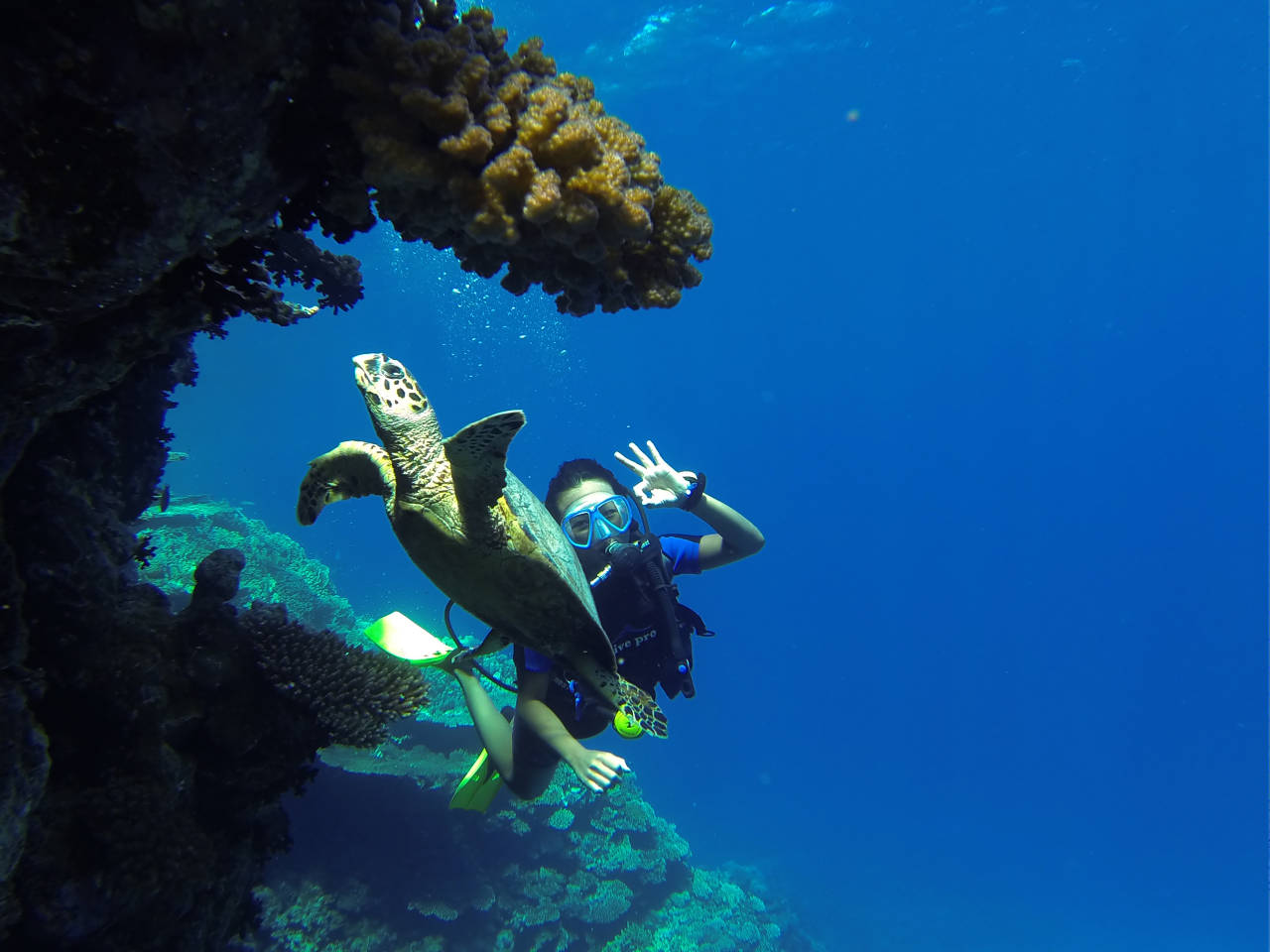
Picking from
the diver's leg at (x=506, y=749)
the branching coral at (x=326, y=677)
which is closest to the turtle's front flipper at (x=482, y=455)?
the branching coral at (x=326, y=677)

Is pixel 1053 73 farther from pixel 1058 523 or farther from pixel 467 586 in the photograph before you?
pixel 1058 523

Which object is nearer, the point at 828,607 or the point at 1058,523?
the point at 1058,523

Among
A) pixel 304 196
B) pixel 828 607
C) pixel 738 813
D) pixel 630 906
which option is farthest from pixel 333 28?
pixel 828 607

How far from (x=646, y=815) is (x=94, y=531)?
12.0 meters

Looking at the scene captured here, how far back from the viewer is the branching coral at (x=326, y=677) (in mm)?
3254

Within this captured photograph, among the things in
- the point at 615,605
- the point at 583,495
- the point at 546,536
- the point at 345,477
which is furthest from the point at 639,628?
the point at 345,477

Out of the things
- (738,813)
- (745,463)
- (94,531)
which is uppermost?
(745,463)

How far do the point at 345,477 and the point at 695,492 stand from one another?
2894 millimetres

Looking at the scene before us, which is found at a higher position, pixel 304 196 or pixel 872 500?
pixel 872 500

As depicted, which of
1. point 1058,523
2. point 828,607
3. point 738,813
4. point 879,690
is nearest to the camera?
point 738,813

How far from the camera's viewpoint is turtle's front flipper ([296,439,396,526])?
3.10 metres

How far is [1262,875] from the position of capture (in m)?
57.5

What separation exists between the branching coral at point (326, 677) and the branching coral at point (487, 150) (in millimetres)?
2500

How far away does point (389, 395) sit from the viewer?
113 inches
